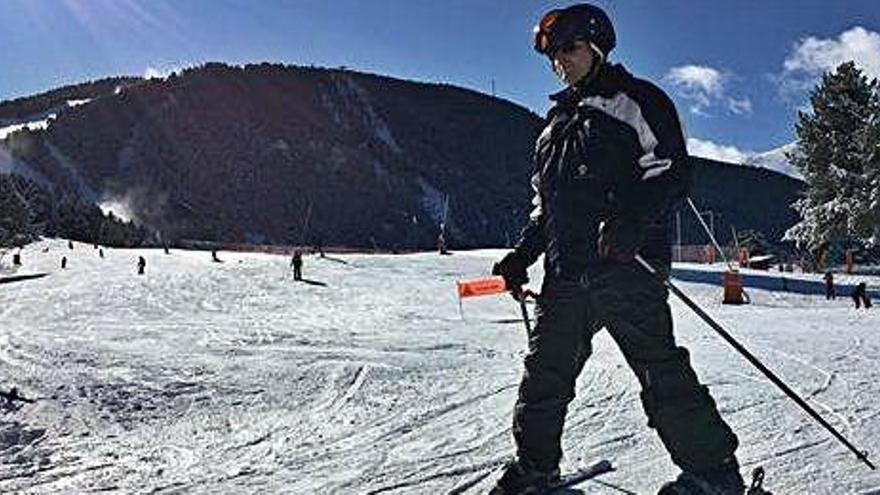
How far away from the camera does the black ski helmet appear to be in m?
3.75

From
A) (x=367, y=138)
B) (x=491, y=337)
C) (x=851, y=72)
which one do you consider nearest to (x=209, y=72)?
(x=367, y=138)

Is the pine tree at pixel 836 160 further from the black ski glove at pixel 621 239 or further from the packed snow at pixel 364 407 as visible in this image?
the black ski glove at pixel 621 239

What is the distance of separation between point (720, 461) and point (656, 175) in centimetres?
111

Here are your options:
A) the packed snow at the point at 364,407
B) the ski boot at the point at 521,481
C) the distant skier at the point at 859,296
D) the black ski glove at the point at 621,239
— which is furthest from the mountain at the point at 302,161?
the black ski glove at the point at 621,239

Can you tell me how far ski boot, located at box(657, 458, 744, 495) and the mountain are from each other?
109520mm

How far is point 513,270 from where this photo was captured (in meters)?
4.29

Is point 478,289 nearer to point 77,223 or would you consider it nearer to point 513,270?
point 513,270

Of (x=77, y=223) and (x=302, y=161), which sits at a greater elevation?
(x=302, y=161)

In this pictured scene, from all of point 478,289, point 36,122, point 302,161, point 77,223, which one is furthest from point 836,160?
point 36,122

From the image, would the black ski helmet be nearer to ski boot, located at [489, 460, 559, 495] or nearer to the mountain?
ski boot, located at [489, 460, 559, 495]

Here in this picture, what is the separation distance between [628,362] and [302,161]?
490ft

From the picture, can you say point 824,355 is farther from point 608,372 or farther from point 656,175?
point 656,175

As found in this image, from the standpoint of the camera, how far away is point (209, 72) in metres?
168

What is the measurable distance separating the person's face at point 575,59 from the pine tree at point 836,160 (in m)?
39.4
